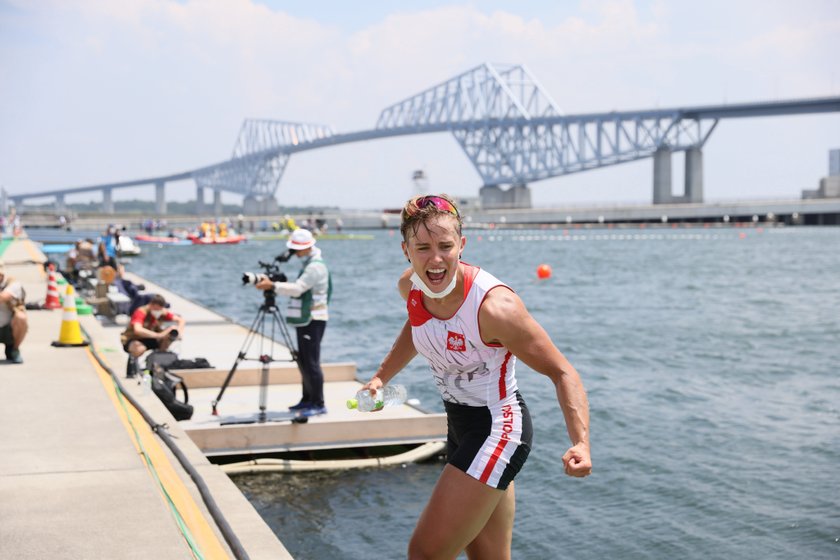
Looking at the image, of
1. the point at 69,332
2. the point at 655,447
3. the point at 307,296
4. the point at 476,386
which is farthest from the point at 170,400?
the point at 476,386

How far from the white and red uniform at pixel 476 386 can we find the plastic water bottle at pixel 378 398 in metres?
0.44

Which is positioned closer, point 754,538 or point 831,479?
point 754,538

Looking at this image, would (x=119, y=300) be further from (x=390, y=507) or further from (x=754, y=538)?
(x=754, y=538)

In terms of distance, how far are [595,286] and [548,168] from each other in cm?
11654

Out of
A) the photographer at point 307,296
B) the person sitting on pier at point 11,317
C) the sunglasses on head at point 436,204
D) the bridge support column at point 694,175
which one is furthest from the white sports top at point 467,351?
the bridge support column at point 694,175

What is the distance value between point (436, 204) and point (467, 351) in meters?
0.65

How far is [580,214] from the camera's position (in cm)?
14500

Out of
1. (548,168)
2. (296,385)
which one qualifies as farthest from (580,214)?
(296,385)

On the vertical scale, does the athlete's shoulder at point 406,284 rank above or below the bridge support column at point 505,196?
below

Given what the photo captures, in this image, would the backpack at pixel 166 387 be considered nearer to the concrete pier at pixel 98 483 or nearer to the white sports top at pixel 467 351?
the concrete pier at pixel 98 483

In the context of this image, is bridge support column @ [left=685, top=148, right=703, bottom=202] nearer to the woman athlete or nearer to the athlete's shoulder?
the athlete's shoulder

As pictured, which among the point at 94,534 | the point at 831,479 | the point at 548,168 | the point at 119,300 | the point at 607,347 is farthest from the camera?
the point at 548,168

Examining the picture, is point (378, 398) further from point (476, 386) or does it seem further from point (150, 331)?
point (150, 331)

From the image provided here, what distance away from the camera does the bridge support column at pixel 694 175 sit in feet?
475
